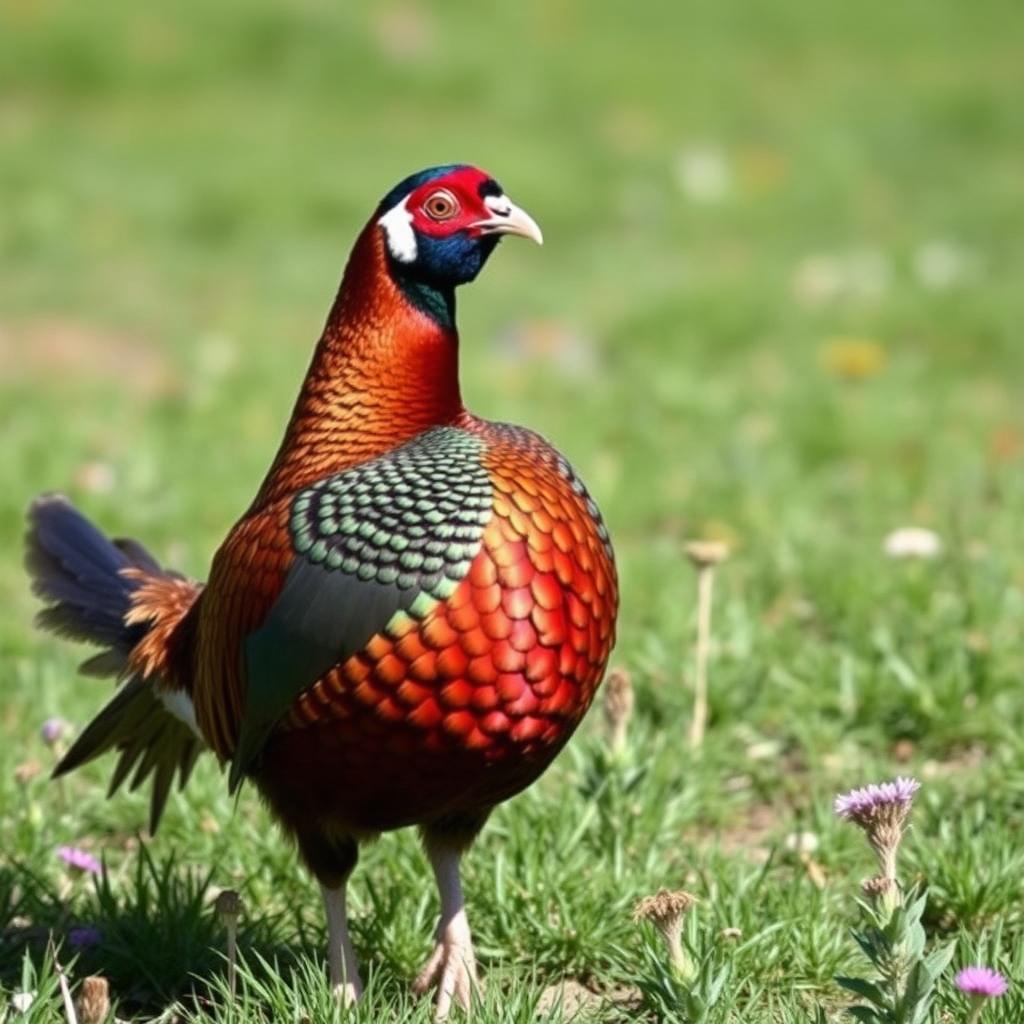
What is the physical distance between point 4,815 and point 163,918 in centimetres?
72

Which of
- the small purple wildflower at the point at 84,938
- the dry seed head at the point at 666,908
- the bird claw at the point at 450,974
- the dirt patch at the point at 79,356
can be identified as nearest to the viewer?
the dry seed head at the point at 666,908

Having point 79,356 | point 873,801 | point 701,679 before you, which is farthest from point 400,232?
point 79,356

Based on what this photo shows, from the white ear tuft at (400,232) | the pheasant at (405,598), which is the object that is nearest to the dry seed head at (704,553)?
the pheasant at (405,598)

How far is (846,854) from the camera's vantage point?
12.6 ft

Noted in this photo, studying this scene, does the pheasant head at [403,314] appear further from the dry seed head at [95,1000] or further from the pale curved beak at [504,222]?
the dry seed head at [95,1000]

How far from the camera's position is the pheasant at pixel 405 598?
2.84m

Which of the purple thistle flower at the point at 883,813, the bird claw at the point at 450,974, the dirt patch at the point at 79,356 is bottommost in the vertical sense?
the bird claw at the point at 450,974

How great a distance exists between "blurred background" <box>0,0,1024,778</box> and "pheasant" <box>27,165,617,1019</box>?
1686 millimetres

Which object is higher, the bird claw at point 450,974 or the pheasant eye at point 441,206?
the pheasant eye at point 441,206

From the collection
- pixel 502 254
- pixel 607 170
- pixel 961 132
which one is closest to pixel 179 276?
pixel 502 254

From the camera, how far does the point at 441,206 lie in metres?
3.10

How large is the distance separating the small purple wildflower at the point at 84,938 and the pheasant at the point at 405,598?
426 millimetres

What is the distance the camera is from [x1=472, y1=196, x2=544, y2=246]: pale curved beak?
3.10 m

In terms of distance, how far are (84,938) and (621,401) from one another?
205 inches
